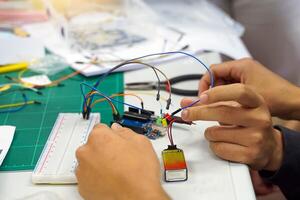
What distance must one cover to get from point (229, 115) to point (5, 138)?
1.54ft

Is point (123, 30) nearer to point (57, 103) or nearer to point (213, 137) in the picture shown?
point (57, 103)

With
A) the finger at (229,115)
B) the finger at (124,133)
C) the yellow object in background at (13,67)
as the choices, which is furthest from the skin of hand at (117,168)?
the yellow object in background at (13,67)

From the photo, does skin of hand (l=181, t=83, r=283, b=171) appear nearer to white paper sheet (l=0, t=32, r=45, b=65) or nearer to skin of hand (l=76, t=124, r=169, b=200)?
skin of hand (l=76, t=124, r=169, b=200)

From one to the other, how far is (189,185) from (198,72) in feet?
1.52

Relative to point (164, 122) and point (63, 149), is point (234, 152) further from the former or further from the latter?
point (63, 149)

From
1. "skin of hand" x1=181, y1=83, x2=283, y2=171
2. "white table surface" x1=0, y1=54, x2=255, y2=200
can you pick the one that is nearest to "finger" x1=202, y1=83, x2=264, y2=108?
"skin of hand" x1=181, y1=83, x2=283, y2=171

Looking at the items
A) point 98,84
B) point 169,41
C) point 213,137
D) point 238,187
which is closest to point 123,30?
point 169,41

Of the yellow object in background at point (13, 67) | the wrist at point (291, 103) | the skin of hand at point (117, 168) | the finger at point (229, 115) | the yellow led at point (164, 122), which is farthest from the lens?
the yellow object in background at point (13, 67)

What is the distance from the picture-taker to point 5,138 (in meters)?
0.83

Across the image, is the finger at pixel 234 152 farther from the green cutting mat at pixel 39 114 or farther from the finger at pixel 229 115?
the green cutting mat at pixel 39 114

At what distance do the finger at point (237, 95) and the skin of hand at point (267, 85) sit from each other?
21cm

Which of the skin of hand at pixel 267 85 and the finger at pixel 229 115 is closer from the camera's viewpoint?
the finger at pixel 229 115

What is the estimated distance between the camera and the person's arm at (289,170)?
774 millimetres

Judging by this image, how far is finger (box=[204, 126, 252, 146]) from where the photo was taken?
72cm
